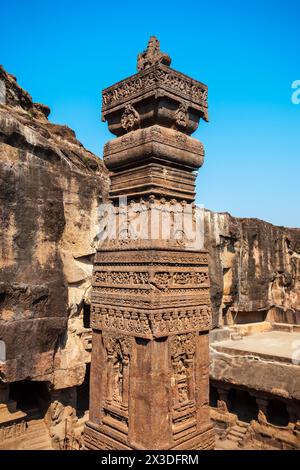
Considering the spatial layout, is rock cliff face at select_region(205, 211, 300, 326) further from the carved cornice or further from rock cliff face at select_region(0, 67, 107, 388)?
the carved cornice

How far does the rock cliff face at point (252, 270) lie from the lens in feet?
43.4

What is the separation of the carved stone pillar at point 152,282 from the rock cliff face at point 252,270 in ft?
28.0

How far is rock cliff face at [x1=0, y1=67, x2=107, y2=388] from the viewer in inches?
338

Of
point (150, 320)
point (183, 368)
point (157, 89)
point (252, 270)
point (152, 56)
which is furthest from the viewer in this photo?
point (252, 270)

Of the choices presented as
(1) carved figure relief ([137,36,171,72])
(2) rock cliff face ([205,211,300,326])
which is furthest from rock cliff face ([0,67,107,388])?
(1) carved figure relief ([137,36,171,72])

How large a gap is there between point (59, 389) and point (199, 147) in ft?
25.1

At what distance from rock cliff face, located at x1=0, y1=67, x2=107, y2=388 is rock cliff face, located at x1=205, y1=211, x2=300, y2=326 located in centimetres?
450

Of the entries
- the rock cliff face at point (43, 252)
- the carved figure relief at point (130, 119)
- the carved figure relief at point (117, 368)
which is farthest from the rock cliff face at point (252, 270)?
the carved figure relief at point (117, 368)

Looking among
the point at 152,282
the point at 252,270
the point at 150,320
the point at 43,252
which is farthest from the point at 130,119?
the point at 252,270

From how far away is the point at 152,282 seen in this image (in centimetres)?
390

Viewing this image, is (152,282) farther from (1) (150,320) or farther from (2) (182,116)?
(2) (182,116)

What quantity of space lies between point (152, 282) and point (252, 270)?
11.7 metres

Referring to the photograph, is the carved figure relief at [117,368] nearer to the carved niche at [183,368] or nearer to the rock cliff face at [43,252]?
the carved niche at [183,368]

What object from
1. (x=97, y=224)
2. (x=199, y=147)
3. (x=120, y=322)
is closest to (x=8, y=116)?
(x=97, y=224)
